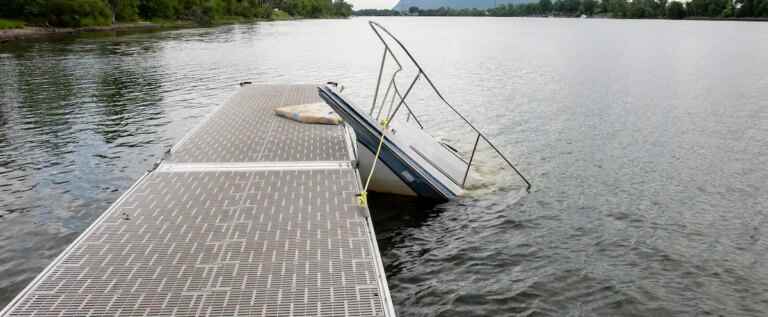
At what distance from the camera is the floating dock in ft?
22.0

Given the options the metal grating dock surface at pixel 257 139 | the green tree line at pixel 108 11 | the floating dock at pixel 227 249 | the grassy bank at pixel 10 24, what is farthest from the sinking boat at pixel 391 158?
the green tree line at pixel 108 11

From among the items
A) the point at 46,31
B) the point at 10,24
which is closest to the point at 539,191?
the point at 10,24

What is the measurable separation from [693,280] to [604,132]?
37.1 ft

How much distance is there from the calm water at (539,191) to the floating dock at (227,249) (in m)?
1.62

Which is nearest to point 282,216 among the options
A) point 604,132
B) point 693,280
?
point 693,280

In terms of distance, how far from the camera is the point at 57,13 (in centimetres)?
8050

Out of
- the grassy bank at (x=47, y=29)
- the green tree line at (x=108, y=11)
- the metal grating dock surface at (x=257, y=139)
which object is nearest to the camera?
the metal grating dock surface at (x=257, y=139)

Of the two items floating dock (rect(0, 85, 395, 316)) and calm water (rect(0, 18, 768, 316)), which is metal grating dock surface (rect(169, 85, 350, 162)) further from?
calm water (rect(0, 18, 768, 316))

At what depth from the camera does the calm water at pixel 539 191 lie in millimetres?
9523

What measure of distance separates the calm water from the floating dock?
1.62 meters

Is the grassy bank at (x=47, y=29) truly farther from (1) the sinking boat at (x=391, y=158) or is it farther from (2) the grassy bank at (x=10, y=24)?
(1) the sinking boat at (x=391, y=158)

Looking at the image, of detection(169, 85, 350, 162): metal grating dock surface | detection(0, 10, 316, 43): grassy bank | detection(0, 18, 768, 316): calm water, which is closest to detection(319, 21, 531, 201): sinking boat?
detection(0, 18, 768, 316): calm water

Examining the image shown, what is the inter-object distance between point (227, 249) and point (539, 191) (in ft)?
28.3

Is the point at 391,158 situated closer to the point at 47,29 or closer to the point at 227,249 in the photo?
the point at 227,249
